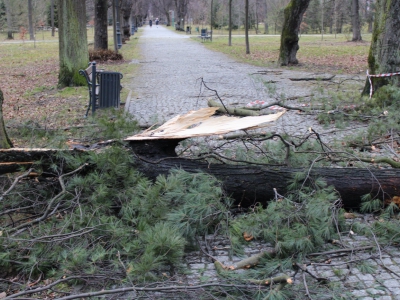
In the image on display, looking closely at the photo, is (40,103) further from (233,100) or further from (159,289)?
(159,289)

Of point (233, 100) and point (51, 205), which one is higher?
point (233, 100)

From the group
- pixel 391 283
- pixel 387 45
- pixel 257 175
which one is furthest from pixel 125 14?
pixel 391 283

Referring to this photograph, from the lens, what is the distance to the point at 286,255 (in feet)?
11.0

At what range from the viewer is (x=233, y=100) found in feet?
35.2

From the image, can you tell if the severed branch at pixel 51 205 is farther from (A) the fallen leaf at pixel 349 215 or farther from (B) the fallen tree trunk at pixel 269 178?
(A) the fallen leaf at pixel 349 215

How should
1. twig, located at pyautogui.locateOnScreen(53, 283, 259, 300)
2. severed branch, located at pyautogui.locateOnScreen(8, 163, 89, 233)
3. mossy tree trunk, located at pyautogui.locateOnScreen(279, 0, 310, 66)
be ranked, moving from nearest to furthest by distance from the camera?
twig, located at pyautogui.locateOnScreen(53, 283, 259, 300) → severed branch, located at pyautogui.locateOnScreen(8, 163, 89, 233) → mossy tree trunk, located at pyautogui.locateOnScreen(279, 0, 310, 66)

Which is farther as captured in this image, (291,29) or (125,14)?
(125,14)

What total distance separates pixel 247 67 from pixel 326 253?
1538cm

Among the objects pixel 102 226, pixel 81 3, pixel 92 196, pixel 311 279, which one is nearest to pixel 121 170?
pixel 92 196

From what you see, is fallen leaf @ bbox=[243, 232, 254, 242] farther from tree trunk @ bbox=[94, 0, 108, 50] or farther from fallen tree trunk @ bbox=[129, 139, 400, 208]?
tree trunk @ bbox=[94, 0, 108, 50]

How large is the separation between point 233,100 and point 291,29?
8.66 meters

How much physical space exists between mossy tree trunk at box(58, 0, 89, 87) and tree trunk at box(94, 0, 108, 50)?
8945 millimetres

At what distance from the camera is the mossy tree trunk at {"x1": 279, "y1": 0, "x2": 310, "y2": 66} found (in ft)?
58.0

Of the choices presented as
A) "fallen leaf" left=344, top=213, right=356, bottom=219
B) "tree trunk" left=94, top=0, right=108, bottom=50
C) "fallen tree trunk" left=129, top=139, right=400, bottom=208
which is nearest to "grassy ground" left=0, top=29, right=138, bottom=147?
"fallen tree trunk" left=129, top=139, right=400, bottom=208
